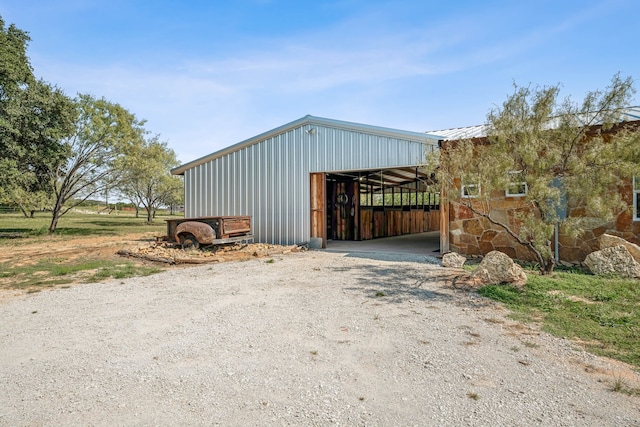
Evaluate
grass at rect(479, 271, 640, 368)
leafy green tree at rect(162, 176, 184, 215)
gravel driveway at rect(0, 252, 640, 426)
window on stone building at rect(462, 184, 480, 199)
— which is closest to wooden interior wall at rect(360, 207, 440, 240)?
window on stone building at rect(462, 184, 480, 199)

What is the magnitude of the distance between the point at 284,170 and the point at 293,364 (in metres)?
Result: 9.80

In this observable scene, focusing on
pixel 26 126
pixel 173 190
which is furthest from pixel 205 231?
pixel 173 190

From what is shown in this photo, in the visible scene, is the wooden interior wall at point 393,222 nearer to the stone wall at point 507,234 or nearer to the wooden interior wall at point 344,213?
the wooden interior wall at point 344,213

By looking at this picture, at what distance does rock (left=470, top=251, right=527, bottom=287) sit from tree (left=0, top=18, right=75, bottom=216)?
1727 cm

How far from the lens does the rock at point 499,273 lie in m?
6.07

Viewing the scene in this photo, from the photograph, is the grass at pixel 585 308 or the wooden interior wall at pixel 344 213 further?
the wooden interior wall at pixel 344 213

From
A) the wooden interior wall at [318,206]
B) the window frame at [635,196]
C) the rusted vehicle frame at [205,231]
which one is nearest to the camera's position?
the window frame at [635,196]

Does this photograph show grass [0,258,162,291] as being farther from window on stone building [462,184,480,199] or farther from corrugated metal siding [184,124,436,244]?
window on stone building [462,184,480,199]

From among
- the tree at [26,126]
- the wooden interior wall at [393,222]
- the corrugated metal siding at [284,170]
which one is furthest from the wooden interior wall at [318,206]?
the tree at [26,126]

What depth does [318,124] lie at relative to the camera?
11.9 m

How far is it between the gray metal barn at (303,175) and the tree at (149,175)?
6.94 m

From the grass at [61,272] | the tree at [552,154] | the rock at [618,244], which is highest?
the tree at [552,154]

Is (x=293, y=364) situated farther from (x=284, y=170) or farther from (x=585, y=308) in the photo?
(x=284, y=170)

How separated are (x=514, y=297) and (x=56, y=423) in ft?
18.0
